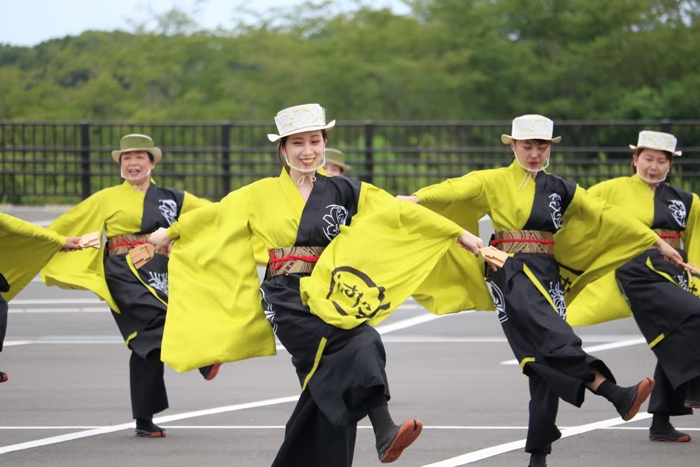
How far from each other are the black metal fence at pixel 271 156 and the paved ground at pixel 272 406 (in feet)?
19.9

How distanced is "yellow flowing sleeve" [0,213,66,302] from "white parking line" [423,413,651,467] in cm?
321

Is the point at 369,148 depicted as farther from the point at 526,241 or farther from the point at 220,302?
the point at 220,302

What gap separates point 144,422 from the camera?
824 cm

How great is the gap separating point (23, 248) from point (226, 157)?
38.4 ft

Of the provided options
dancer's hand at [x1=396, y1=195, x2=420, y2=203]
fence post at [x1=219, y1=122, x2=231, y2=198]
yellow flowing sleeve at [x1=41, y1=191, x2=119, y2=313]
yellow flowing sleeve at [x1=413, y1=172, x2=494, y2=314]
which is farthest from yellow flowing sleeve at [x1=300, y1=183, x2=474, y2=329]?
fence post at [x1=219, y1=122, x2=231, y2=198]

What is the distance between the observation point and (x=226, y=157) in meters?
20.3

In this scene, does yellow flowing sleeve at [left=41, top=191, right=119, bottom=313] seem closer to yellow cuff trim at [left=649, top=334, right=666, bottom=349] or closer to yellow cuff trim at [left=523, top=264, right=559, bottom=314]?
yellow cuff trim at [left=523, top=264, right=559, bottom=314]

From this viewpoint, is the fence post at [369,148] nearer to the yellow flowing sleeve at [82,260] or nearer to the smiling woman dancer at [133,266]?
the smiling woman dancer at [133,266]

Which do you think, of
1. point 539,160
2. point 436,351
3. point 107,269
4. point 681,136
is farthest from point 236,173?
point 539,160

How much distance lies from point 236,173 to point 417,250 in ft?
46.3

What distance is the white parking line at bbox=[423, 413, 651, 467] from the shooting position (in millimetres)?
7270

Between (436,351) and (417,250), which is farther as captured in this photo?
(436,351)

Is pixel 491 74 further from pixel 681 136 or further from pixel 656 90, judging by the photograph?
pixel 681 136

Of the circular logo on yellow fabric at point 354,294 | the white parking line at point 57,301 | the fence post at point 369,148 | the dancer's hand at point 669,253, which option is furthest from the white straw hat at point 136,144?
the fence post at point 369,148
